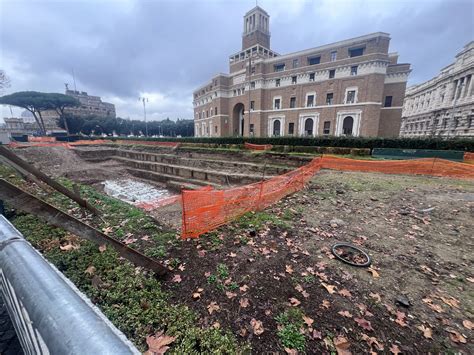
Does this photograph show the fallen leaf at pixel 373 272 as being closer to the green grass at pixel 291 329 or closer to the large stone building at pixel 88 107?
the green grass at pixel 291 329

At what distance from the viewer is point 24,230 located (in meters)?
3.54

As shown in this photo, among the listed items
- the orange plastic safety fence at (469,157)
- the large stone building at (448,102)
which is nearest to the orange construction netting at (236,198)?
the orange plastic safety fence at (469,157)

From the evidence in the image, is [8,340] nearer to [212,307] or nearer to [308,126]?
[212,307]

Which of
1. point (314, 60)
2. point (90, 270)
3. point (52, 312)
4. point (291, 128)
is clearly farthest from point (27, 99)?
point (52, 312)

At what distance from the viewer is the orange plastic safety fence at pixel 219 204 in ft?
13.9

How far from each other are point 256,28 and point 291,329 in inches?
2039

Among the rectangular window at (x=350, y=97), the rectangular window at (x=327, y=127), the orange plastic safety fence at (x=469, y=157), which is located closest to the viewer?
the orange plastic safety fence at (x=469, y=157)

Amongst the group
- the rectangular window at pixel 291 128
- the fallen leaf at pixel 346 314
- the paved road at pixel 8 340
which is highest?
the rectangular window at pixel 291 128

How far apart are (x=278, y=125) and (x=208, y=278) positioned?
36607 mm

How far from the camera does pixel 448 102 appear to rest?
38.6m

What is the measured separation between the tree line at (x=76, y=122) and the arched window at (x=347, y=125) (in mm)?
47202

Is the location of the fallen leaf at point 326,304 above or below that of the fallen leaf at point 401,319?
above

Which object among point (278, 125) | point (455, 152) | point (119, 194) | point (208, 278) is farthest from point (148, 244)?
point (278, 125)

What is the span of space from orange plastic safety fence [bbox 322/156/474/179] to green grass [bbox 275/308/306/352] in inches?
430
